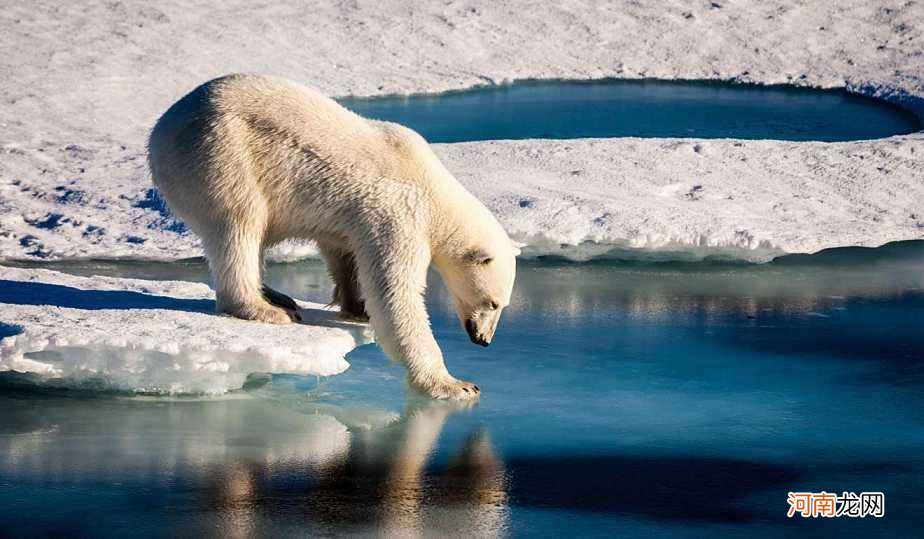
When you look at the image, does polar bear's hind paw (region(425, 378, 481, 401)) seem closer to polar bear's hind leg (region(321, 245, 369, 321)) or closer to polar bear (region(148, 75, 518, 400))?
polar bear (region(148, 75, 518, 400))

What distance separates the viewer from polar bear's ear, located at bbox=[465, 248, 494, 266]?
593cm

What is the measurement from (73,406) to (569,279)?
3.68 metres

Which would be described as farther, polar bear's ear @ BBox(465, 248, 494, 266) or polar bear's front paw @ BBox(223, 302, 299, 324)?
polar bear's front paw @ BBox(223, 302, 299, 324)

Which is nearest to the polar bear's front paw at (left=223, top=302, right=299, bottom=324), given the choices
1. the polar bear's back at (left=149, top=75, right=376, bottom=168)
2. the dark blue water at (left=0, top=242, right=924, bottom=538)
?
the dark blue water at (left=0, top=242, right=924, bottom=538)

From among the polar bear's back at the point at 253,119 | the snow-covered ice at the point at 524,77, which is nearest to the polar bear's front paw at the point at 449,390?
the polar bear's back at the point at 253,119

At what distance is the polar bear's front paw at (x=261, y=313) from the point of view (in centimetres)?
605

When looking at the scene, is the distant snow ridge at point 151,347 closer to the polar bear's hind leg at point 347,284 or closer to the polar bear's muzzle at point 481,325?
the polar bear's hind leg at point 347,284

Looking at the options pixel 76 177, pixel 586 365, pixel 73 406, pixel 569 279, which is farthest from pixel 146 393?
pixel 76 177

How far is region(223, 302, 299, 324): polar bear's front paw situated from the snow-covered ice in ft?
8.01

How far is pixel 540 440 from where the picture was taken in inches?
215

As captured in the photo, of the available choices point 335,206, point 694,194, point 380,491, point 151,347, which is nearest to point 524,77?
point 694,194

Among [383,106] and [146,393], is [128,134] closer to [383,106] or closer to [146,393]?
[383,106]

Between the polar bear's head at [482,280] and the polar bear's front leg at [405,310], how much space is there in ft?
0.70

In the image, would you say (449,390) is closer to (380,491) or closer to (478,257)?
(478,257)
